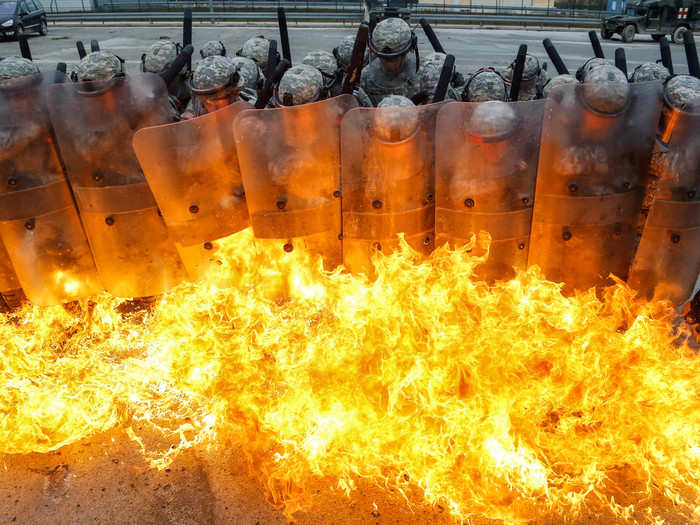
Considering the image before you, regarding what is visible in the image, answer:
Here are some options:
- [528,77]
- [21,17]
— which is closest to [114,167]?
[528,77]

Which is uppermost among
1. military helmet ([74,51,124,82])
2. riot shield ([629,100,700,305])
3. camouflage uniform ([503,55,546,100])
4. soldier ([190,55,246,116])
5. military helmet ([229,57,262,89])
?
military helmet ([74,51,124,82])

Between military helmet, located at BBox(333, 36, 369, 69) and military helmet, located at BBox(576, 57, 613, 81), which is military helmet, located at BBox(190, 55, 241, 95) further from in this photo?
military helmet, located at BBox(576, 57, 613, 81)

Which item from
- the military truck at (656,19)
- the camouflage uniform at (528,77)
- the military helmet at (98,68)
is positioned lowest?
the military truck at (656,19)

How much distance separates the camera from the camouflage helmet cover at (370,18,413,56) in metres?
5.09

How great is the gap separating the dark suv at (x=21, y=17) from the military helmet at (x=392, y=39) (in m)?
16.2

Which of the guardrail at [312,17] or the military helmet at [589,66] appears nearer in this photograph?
the military helmet at [589,66]

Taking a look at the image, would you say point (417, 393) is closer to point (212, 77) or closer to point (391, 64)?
point (212, 77)

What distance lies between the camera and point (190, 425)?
3.56 metres

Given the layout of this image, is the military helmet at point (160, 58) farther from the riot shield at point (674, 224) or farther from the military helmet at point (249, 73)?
the riot shield at point (674, 224)

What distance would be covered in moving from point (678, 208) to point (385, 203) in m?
2.17

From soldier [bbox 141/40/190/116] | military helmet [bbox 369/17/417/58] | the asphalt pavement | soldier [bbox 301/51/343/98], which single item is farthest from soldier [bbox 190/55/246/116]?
the asphalt pavement

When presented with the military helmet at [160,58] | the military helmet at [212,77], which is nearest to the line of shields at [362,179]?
the military helmet at [212,77]

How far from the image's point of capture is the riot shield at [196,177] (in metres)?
3.80

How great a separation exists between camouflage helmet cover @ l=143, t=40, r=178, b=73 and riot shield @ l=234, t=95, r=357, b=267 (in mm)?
2003
